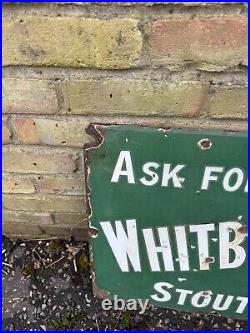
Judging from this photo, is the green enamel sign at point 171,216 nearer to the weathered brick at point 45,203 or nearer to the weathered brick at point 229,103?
the weathered brick at point 229,103

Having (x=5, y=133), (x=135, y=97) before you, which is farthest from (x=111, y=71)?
(x=5, y=133)

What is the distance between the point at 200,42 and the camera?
0.87m

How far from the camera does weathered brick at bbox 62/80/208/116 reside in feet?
3.15

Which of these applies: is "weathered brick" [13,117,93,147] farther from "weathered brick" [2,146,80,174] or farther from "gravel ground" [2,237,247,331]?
"gravel ground" [2,237,247,331]

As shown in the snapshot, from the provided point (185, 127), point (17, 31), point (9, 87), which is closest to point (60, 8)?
point (17, 31)

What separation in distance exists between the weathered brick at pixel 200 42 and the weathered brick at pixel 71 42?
43 millimetres

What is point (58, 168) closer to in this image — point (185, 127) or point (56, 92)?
point (56, 92)

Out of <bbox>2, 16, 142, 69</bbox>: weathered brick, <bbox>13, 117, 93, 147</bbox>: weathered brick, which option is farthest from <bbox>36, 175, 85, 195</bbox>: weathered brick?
<bbox>2, 16, 142, 69</bbox>: weathered brick

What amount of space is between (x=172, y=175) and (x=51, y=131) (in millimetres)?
303

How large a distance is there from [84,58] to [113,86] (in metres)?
0.09

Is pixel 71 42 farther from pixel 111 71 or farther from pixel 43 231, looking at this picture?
pixel 43 231

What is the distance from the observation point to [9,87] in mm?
1017

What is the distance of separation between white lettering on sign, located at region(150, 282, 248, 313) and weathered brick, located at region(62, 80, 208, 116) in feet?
1.52

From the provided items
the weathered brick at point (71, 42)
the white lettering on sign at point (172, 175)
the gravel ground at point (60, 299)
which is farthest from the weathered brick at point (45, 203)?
the weathered brick at point (71, 42)
